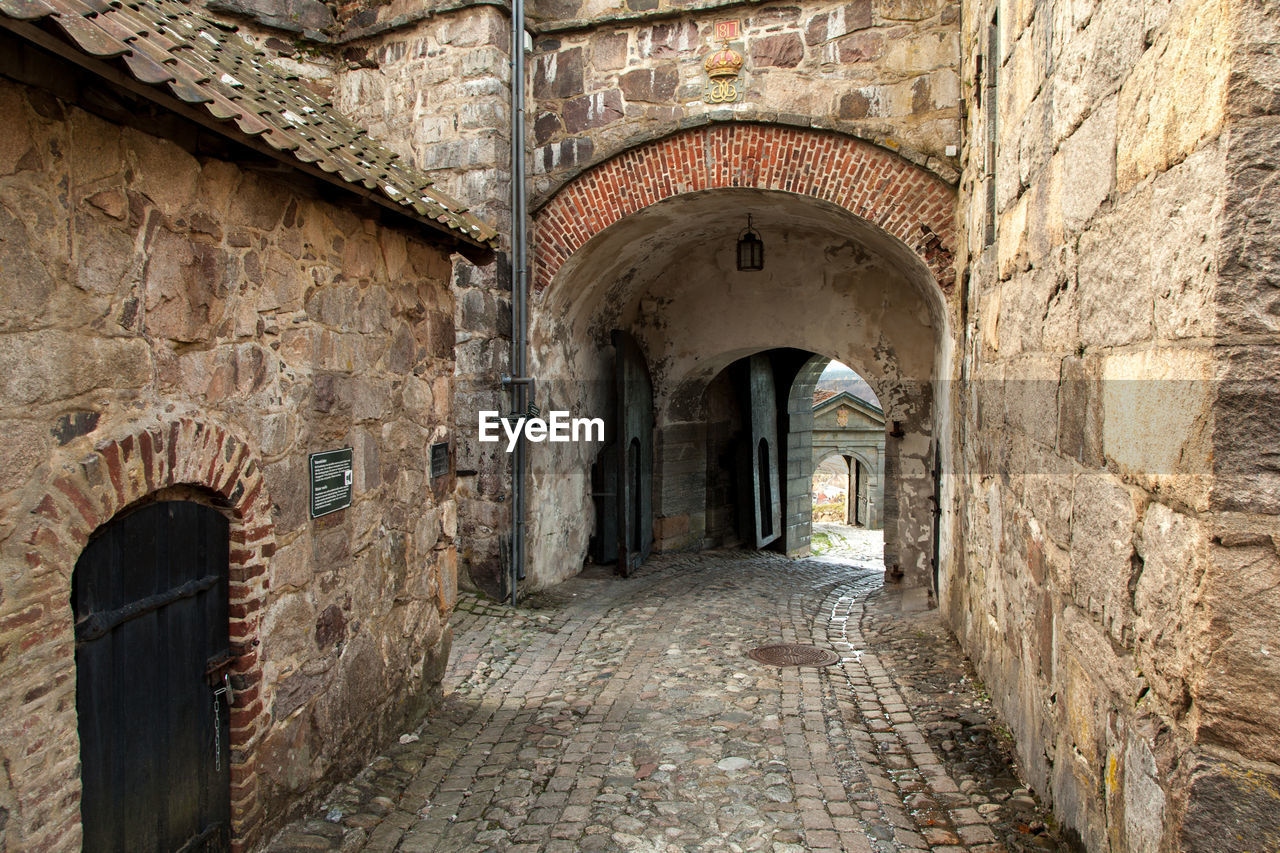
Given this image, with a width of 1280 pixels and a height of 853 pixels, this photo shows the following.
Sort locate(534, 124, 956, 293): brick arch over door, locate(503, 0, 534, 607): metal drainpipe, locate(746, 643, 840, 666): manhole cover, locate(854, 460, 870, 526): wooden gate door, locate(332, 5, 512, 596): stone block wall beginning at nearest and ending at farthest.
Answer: locate(746, 643, 840, 666): manhole cover
locate(534, 124, 956, 293): brick arch over door
locate(332, 5, 512, 596): stone block wall
locate(503, 0, 534, 607): metal drainpipe
locate(854, 460, 870, 526): wooden gate door

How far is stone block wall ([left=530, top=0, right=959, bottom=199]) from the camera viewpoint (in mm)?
6852

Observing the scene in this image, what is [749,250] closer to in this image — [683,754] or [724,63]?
[724,63]

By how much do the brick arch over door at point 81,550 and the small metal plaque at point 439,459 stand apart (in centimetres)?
157

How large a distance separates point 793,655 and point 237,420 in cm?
451

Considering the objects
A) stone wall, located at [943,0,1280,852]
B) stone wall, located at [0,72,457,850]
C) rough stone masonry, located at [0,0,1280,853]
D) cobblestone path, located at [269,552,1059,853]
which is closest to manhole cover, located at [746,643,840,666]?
cobblestone path, located at [269,552,1059,853]

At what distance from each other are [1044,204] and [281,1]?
7.65 meters

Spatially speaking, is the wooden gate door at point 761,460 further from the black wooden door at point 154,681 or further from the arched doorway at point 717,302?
the black wooden door at point 154,681

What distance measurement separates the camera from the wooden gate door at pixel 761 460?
12.2 m

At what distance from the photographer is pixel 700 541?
11.8 meters

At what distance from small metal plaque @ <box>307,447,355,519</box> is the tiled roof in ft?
3.86

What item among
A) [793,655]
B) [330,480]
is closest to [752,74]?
[793,655]

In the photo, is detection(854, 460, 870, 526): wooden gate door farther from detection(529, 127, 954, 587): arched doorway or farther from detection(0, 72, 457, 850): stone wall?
detection(0, 72, 457, 850): stone wall

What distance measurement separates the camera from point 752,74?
23.8 feet

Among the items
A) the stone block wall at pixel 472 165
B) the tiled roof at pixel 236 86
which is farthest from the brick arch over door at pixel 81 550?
the stone block wall at pixel 472 165
